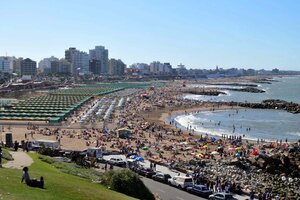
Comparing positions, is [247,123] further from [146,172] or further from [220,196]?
[220,196]

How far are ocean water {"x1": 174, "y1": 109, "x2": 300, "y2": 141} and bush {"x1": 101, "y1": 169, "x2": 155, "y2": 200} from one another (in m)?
32.2

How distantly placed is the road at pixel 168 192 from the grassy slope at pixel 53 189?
4.01 metres

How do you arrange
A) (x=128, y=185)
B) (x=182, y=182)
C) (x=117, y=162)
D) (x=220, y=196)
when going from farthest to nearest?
(x=117, y=162), (x=182, y=182), (x=220, y=196), (x=128, y=185)

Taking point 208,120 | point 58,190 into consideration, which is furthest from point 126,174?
point 208,120

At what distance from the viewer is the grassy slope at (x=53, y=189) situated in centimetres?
1338

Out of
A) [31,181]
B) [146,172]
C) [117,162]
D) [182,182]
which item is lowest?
[117,162]

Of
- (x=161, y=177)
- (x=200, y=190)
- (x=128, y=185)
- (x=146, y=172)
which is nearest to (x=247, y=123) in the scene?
(x=146, y=172)

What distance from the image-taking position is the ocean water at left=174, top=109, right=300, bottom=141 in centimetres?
5186

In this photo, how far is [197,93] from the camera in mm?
125000

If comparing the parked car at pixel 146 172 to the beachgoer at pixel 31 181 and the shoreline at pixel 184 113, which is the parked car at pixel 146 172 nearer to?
the beachgoer at pixel 31 181

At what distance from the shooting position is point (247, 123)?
201 feet

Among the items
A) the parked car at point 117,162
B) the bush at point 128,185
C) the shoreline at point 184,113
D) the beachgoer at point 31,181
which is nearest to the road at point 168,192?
the bush at point 128,185

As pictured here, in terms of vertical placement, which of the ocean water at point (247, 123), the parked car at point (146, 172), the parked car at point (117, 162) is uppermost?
the parked car at point (146, 172)

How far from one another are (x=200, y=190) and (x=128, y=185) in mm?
5185
